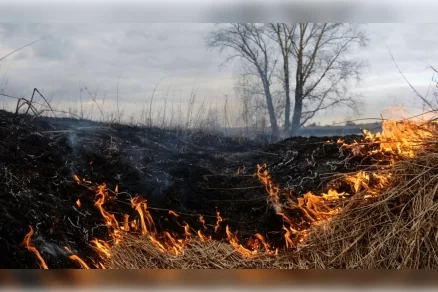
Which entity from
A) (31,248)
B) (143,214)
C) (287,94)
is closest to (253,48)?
(287,94)

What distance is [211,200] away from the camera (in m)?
2.31

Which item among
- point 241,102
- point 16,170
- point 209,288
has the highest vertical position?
point 241,102

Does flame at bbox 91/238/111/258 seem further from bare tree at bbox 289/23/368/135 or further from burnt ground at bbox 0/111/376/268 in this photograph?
bare tree at bbox 289/23/368/135

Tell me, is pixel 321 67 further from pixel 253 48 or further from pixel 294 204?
pixel 294 204

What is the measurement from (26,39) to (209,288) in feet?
4.26

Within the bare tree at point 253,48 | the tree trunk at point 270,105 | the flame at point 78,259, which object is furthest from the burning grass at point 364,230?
the bare tree at point 253,48

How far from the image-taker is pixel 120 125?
2406 mm

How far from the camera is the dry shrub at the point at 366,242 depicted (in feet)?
7.30

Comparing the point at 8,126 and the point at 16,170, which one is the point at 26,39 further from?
the point at 16,170

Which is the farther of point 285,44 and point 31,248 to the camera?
point 285,44

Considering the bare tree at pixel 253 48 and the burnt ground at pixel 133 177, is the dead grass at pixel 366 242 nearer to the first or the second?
the burnt ground at pixel 133 177

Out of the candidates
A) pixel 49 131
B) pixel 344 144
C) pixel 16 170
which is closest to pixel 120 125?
pixel 49 131

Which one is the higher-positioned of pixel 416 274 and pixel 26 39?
pixel 26 39

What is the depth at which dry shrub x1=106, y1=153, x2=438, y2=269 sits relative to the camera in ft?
7.30
